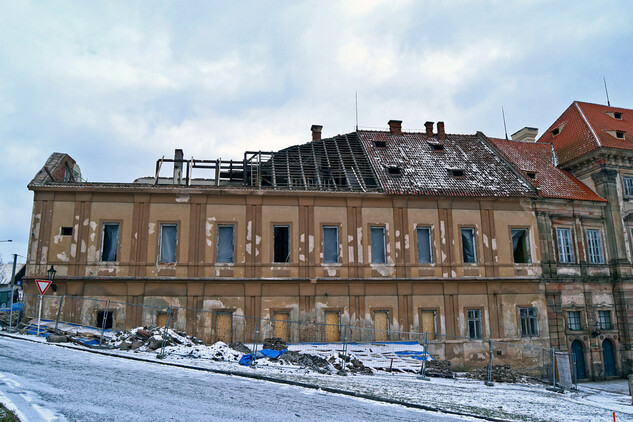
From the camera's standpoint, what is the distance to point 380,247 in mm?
24047

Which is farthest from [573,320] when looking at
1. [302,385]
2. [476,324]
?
[302,385]

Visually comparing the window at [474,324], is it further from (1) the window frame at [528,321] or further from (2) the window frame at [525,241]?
(2) the window frame at [525,241]

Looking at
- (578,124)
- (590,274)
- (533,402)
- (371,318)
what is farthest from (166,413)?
(578,124)

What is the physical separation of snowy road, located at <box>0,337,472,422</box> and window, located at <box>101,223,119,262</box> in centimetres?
772

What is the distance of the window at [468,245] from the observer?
2475cm

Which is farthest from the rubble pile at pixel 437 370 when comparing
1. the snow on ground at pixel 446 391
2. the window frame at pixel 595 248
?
the window frame at pixel 595 248

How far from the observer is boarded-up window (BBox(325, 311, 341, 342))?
22.6 meters

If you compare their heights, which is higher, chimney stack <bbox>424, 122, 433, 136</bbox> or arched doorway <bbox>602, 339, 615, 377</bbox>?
chimney stack <bbox>424, 122, 433, 136</bbox>

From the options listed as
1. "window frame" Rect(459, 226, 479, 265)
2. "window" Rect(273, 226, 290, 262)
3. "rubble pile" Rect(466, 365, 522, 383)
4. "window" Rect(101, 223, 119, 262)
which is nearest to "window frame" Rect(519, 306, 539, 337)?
"window frame" Rect(459, 226, 479, 265)

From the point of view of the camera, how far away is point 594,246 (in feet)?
89.0

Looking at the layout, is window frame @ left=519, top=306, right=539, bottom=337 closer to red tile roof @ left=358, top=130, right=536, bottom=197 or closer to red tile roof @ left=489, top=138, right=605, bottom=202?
red tile roof @ left=358, top=130, right=536, bottom=197

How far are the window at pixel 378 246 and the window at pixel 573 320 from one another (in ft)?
36.0

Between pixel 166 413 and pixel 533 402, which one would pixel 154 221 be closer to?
pixel 166 413

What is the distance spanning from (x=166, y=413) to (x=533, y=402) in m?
11.3
